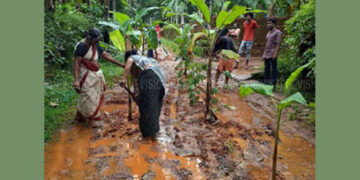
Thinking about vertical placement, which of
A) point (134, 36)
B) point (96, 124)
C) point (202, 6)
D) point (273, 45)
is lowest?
point (96, 124)

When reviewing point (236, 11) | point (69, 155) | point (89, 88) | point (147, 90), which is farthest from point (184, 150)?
point (236, 11)

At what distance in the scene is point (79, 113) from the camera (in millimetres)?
4859

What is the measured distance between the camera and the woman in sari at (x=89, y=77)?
455 cm

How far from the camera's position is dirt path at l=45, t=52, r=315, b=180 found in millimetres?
3279

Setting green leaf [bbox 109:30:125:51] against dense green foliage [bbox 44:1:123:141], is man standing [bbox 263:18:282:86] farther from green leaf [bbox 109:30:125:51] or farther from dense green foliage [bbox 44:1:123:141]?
dense green foliage [bbox 44:1:123:141]

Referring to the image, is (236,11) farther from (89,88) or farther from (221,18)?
(89,88)

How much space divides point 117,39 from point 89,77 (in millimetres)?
938

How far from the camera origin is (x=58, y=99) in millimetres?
5879

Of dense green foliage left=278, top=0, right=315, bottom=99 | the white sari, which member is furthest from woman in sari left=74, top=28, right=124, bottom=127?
dense green foliage left=278, top=0, right=315, bottom=99

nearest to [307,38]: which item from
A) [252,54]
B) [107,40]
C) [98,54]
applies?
[98,54]

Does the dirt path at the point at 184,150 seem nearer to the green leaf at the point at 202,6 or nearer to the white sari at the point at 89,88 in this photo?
the white sari at the point at 89,88

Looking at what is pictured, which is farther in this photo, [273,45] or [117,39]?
[273,45]

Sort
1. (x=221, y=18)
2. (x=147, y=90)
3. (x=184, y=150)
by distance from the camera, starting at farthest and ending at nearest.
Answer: (x=221, y=18), (x=147, y=90), (x=184, y=150)

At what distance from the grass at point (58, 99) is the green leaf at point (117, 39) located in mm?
1506
